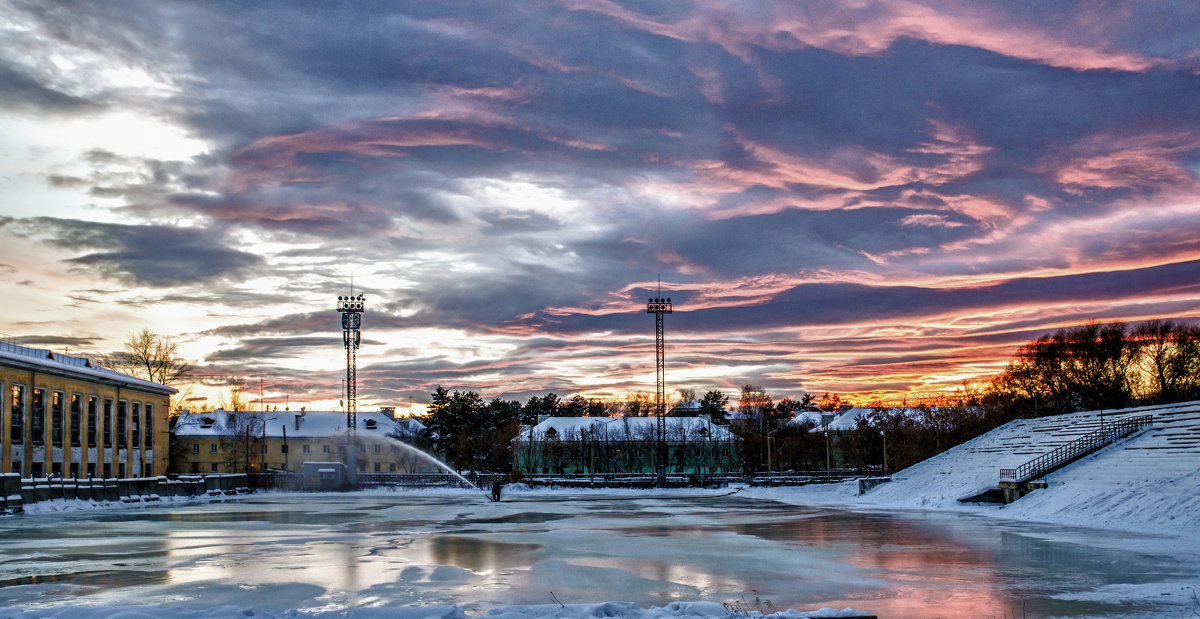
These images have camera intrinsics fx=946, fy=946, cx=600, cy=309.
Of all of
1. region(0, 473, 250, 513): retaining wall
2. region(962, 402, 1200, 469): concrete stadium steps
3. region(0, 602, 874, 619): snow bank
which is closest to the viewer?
region(0, 602, 874, 619): snow bank

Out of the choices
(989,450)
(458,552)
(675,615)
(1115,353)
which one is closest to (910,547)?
(458,552)

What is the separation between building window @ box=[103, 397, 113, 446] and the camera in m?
73.7

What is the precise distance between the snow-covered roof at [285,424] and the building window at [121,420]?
1805 inches

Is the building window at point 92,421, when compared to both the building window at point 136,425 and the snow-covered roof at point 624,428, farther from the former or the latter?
the snow-covered roof at point 624,428

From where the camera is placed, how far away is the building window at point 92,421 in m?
70.4

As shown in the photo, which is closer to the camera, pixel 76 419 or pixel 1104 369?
pixel 76 419

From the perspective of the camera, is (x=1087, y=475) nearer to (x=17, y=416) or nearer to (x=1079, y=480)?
(x=1079, y=480)

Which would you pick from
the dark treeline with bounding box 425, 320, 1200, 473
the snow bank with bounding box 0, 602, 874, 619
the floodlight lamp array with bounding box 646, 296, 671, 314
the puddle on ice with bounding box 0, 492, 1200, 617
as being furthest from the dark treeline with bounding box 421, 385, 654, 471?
the snow bank with bounding box 0, 602, 874, 619

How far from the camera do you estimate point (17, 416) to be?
197 feet

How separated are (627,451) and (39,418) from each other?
70846 millimetres

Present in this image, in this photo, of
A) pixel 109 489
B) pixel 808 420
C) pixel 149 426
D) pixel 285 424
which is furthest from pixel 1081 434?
pixel 808 420

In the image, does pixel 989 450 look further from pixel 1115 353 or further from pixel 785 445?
pixel 785 445

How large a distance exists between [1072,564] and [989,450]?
43633mm

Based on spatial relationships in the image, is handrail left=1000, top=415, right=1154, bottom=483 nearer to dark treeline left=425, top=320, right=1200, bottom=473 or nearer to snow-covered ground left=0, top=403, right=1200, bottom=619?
snow-covered ground left=0, top=403, right=1200, bottom=619
